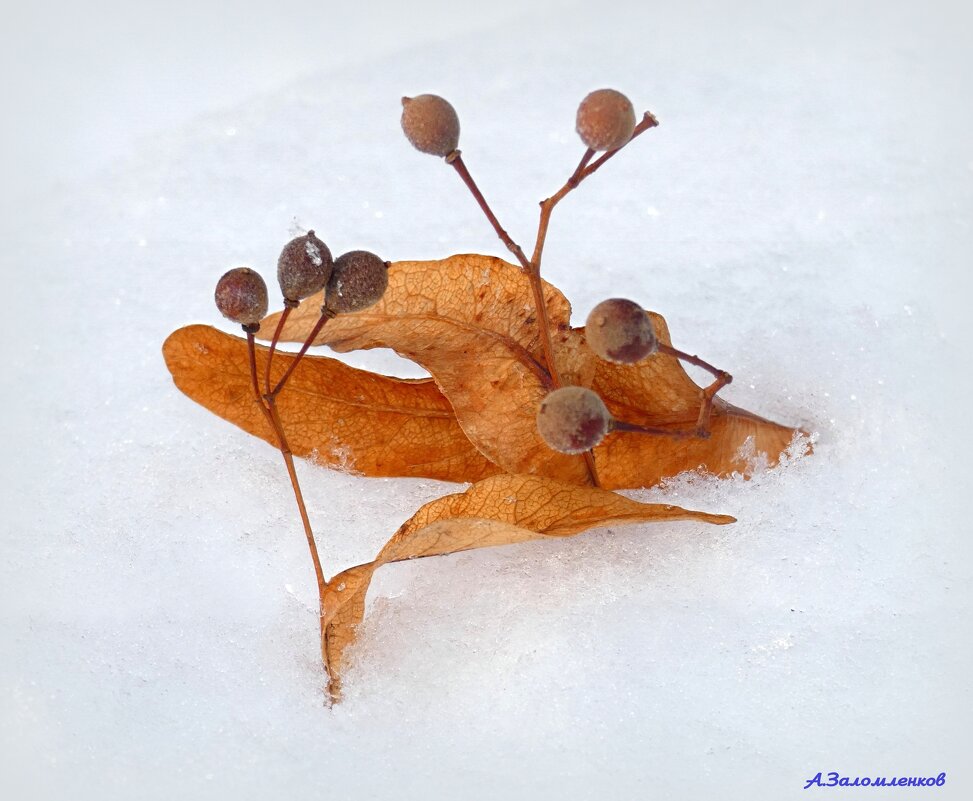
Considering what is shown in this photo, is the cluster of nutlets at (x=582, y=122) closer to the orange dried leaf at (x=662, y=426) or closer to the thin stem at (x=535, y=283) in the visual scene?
the thin stem at (x=535, y=283)

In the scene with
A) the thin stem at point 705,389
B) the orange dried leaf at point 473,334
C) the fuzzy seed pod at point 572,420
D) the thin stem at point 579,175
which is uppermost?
the thin stem at point 579,175

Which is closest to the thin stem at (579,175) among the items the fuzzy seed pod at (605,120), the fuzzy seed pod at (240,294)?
the fuzzy seed pod at (605,120)

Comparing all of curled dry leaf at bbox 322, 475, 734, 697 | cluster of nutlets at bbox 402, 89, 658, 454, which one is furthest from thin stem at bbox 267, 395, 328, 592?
cluster of nutlets at bbox 402, 89, 658, 454

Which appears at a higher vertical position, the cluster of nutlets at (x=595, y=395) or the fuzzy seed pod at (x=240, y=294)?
the fuzzy seed pod at (x=240, y=294)

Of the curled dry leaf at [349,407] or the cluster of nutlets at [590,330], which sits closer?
the cluster of nutlets at [590,330]

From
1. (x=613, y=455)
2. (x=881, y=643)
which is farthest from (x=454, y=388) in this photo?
(x=881, y=643)

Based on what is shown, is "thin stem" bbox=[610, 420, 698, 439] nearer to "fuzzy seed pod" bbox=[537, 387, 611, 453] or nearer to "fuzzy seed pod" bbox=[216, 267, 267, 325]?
"fuzzy seed pod" bbox=[537, 387, 611, 453]

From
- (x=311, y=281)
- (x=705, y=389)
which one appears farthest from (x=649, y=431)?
(x=311, y=281)
